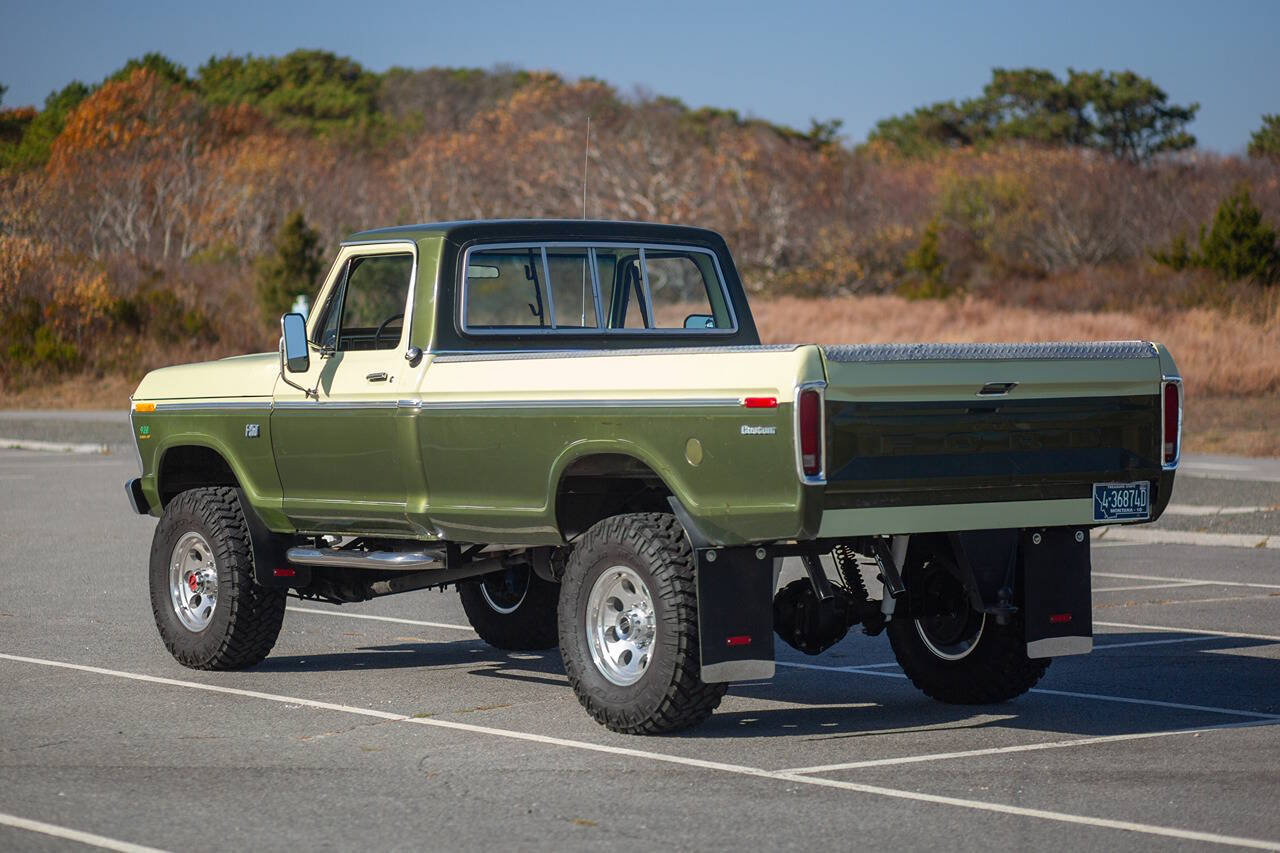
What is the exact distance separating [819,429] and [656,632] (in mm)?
1182

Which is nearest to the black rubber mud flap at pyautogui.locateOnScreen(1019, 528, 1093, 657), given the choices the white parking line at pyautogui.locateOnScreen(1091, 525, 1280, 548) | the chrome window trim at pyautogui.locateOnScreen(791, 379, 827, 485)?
the chrome window trim at pyautogui.locateOnScreen(791, 379, 827, 485)

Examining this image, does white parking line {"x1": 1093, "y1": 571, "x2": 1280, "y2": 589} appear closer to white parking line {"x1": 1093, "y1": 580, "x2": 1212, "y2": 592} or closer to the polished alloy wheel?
white parking line {"x1": 1093, "y1": 580, "x2": 1212, "y2": 592}

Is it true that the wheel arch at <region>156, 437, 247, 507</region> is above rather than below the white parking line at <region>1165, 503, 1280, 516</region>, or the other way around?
above

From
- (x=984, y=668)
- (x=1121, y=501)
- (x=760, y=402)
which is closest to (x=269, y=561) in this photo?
(x=760, y=402)

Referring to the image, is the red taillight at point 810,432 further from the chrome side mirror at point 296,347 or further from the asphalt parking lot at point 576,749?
Result: the chrome side mirror at point 296,347

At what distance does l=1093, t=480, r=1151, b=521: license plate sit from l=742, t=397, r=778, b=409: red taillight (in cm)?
177

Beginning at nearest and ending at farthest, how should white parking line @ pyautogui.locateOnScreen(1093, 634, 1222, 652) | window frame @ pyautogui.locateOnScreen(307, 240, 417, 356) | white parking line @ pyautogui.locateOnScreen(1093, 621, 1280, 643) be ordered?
1. window frame @ pyautogui.locateOnScreen(307, 240, 417, 356)
2. white parking line @ pyautogui.locateOnScreen(1093, 634, 1222, 652)
3. white parking line @ pyautogui.locateOnScreen(1093, 621, 1280, 643)

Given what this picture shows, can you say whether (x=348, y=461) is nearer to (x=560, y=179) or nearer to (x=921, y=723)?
(x=921, y=723)

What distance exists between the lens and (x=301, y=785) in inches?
281

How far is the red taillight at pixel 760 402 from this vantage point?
7.39m

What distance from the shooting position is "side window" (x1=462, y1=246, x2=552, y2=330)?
9.41 metres

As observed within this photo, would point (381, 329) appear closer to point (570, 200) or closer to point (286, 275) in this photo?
point (286, 275)

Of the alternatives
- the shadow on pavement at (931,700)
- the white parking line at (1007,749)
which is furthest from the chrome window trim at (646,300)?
the white parking line at (1007,749)

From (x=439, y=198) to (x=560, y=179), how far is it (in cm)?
493
